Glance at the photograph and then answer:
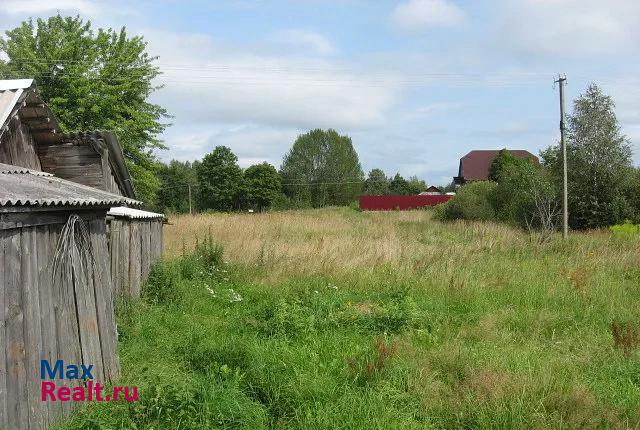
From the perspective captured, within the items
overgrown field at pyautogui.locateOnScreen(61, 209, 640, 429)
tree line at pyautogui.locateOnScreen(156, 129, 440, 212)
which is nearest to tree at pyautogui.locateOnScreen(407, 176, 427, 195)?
tree line at pyautogui.locateOnScreen(156, 129, 440, 212)

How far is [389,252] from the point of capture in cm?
1219

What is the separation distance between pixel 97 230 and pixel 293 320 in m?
2.78

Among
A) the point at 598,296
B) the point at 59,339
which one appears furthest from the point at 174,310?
the point at 598,296

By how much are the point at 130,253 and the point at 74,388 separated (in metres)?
4.21

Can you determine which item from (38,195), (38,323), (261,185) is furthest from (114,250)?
(261,185)

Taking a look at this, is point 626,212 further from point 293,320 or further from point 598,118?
point 293,320

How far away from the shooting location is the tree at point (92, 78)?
77.4 ft

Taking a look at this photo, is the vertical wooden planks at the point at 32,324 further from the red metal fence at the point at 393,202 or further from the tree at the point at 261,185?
the tree at the point at 261,185

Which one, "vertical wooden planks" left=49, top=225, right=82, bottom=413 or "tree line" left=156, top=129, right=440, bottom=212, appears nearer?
"vertical wooden planks" left=49, top=225, right=82, bottom=413

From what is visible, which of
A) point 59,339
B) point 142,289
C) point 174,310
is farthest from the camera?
point 142,289

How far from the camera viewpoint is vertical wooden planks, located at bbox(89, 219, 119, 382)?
5191 mm

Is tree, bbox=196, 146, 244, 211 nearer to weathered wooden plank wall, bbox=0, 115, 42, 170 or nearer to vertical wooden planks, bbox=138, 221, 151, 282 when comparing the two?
vertical wooden planks, bbox=138, 221, 151, 282

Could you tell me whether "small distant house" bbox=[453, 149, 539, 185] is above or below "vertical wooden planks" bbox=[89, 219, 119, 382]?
above

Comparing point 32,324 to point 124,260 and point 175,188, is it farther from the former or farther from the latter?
point 175,188
